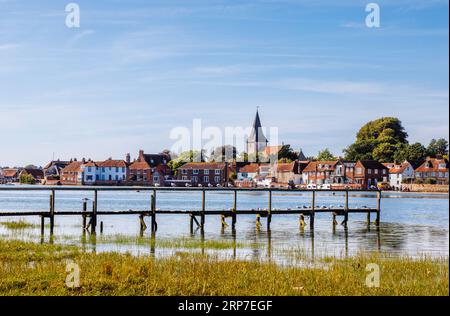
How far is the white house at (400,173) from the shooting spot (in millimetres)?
159750

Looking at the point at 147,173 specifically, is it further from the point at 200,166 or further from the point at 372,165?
the point at 372,165

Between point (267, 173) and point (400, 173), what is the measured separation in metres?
42.8

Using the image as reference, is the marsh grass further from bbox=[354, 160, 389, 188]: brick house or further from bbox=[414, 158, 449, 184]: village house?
bbox=[414, 158, 449, 184]: village house

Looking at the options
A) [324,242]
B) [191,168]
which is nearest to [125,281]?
[324,242]

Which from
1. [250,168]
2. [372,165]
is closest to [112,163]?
[250,168]

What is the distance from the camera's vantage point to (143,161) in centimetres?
17662

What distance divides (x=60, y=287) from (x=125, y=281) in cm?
188

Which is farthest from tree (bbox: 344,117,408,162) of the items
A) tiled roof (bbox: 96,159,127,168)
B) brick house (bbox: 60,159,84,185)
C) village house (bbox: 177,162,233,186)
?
brick house (bbox: 60,159,84,185)

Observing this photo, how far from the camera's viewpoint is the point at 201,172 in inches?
6826

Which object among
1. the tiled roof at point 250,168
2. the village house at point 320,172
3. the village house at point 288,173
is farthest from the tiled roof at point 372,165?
the tiled roof at point 250,168

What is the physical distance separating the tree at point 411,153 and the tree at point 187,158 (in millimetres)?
55391

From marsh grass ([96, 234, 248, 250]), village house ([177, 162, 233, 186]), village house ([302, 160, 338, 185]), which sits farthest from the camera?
village house ([177, 162, 233, 186])

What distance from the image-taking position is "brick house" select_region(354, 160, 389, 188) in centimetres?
16062
